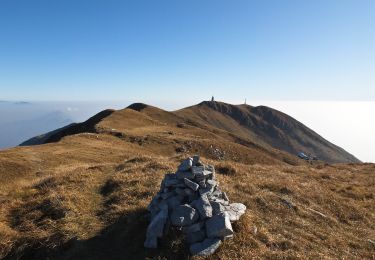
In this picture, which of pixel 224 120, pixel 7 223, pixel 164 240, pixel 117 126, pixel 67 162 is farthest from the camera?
pixel 224 120

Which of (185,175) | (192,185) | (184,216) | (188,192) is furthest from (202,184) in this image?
(184,216)

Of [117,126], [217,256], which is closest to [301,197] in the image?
[217,256]

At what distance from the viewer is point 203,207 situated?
1460 cm

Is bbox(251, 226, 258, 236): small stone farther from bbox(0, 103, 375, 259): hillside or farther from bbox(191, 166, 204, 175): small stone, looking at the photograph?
bbox(191, 166, 204, 175): small stone

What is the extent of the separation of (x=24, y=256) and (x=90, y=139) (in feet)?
137

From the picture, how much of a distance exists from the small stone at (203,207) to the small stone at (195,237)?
0.67 metres

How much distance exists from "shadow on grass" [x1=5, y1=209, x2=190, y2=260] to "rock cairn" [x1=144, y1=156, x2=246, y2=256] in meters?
0.42

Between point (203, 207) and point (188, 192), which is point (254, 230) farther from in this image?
point (188, 192)

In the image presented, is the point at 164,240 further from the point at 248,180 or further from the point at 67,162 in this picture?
the point at 67,162

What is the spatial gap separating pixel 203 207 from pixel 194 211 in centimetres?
43

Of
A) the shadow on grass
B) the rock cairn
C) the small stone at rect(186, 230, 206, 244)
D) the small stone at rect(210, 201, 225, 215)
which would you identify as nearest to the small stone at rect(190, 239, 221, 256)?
the rock cairn

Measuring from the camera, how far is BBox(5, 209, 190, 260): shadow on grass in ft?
45.0

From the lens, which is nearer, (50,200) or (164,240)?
(164,240)

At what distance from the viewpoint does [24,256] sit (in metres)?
14.7
